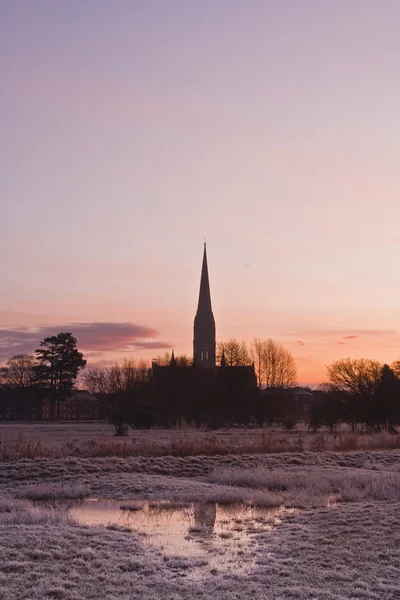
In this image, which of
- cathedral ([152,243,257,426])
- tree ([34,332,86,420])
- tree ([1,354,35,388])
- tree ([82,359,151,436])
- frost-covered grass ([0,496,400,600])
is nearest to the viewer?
frost-covered grass ([0,496,400,600])

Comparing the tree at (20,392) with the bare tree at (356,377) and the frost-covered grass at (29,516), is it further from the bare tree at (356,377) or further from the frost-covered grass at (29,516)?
the frost-covered grass at (29,516)

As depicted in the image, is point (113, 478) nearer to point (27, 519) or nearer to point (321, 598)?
point (27, 519)

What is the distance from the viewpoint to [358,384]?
64.4 m

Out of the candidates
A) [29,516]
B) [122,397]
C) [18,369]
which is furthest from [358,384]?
[18,369]

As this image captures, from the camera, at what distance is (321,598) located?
9445mm

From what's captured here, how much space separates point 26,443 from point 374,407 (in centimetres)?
3571

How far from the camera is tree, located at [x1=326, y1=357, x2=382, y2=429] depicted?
5784 centimetres

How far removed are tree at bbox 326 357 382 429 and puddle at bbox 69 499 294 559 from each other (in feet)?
130

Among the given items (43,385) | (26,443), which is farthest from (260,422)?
(26,443)

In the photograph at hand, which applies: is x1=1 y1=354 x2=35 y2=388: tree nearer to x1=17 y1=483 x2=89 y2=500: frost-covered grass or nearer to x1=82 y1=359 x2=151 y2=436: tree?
x1=82 y1=359 x2=151 y2=436: tree

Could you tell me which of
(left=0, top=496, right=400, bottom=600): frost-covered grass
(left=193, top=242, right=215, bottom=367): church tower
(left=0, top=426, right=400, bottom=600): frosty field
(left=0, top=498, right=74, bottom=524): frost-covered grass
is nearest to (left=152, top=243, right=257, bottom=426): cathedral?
(left=0, top=426, right=400, bottom=600): frosty field

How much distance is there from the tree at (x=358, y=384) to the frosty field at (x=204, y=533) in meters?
32.0

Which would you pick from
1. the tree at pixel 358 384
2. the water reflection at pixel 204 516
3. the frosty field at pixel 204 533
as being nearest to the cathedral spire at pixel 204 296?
the tree at pixel 358 384

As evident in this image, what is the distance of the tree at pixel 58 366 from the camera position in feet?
286
